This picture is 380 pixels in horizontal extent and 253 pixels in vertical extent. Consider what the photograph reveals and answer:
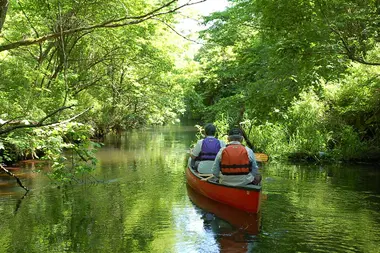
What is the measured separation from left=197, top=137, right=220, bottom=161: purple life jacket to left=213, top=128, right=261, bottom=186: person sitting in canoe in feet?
4.92

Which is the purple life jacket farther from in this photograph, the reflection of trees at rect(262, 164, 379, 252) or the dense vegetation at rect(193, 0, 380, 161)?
the dense vegetation at rect(193, 0, 380, 161)

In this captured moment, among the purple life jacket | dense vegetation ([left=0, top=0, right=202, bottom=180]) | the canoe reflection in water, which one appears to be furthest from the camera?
the purple life jacket

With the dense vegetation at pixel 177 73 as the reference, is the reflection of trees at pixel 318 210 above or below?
below

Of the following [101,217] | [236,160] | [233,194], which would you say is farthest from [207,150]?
[101,217]

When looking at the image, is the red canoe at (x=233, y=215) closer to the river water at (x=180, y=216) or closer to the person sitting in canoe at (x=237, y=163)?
the river water at (x=180, y=216)

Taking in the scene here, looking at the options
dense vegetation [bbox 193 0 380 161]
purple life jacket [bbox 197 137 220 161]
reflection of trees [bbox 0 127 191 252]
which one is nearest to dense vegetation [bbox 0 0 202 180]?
reflection of trees [bbox 0 127 191 252]

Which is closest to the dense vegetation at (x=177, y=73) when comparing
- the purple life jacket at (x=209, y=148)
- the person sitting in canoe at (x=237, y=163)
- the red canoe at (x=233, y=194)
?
the person sitting in canoe at (x=237, y=163)

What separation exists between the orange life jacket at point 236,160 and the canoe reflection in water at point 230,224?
32.9 inches

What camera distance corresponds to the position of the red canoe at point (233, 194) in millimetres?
8055

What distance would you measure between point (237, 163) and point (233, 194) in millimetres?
681

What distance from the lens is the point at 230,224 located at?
26.0ft

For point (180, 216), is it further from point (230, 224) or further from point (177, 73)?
point (177, 73)

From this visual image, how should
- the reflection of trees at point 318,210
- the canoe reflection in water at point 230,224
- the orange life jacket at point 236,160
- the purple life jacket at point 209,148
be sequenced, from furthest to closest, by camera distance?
the purple life jacket at point 209,148 < the orange life jacket at point 236,160 < the reflection of trees at point 318,210 < the canoe reflection in water at point 230,224

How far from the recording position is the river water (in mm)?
6750
